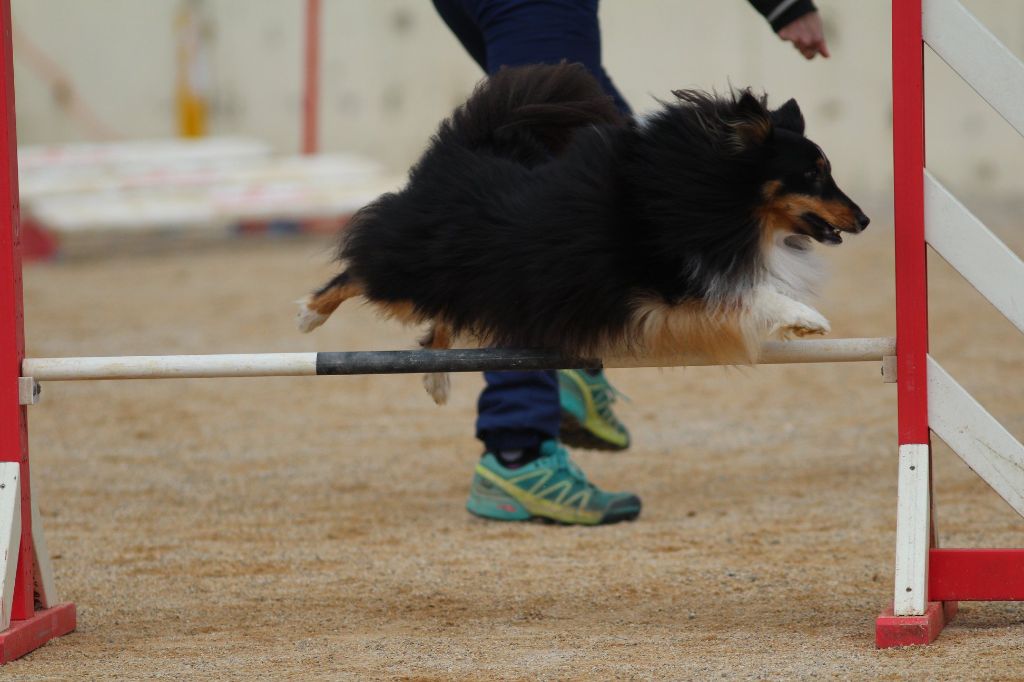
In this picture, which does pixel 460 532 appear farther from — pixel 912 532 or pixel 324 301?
pixel 912 532

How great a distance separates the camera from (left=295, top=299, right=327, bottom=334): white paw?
2854 millimetres

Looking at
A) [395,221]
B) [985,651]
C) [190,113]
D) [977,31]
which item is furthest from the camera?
[190,113]

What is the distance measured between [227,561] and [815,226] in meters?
1.60

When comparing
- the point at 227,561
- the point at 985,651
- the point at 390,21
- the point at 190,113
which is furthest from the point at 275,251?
the point at 985,651

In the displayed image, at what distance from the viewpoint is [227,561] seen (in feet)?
10.4

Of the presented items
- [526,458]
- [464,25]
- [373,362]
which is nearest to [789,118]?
[373,362]

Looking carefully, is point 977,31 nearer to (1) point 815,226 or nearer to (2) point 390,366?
(1) point 815,226

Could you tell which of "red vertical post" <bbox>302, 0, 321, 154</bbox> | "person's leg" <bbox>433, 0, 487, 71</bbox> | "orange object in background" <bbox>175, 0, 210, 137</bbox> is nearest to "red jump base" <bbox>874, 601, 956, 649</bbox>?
"person's leg" <bbox>433, 0, 487, 71</bbox>

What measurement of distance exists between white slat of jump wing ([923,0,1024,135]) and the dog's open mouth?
35 centimetres

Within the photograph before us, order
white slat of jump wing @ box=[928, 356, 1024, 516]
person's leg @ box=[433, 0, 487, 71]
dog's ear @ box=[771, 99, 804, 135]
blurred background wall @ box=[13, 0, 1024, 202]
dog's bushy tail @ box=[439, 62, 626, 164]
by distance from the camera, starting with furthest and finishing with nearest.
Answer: blurred background wall @ box=[13, 0, 1024, 202], person's leg @ box=[433, 0, 487, 71], dog's bushy tail @ box=[439, 62, 626, 164], dog's ear @ box=[771, 99, 804, 135], white slat of jump wing @ box=[928, 356, 1024, 516]

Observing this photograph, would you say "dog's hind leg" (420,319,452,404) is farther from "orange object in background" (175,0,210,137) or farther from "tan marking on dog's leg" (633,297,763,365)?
"orange object in background" (175,0,210,137)

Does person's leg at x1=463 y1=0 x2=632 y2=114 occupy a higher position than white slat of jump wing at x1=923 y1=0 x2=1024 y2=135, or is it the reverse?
person's leg at x1=463 y1=0 x2=632 y2=114

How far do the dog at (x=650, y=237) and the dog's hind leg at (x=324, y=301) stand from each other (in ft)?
0.95

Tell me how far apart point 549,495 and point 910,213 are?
1.35 m
